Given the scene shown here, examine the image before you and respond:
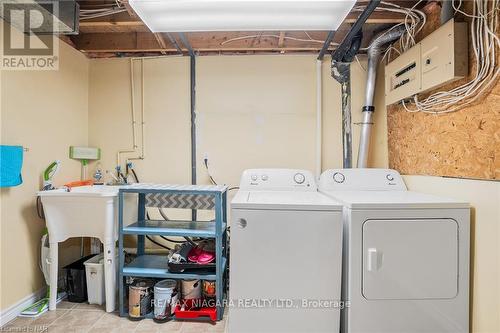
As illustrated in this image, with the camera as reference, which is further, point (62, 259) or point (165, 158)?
point (165, 158)

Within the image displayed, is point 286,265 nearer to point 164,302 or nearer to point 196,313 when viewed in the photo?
point 196,313

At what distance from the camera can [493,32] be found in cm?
146

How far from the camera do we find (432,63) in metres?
1.79

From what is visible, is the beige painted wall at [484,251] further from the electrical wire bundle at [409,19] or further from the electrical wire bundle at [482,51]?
the electrical wire bundle at [409,19]

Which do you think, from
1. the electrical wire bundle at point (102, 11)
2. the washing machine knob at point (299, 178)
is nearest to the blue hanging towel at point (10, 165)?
the electrical wire bundle at point (102, 11)

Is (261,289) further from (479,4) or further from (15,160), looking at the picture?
(479,4)

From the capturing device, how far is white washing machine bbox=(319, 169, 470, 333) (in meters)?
1.51

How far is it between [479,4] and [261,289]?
2004 mm

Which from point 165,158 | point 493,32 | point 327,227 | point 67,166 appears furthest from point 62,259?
point 493,32

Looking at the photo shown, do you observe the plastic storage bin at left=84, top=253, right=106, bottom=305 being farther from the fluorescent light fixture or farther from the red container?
the fluorescent light fixture

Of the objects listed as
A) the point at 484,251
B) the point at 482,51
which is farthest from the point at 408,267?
the point at 482,51

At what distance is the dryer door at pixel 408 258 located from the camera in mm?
1512

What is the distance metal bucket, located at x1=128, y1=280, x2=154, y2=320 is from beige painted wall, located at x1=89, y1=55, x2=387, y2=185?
3.55 feet

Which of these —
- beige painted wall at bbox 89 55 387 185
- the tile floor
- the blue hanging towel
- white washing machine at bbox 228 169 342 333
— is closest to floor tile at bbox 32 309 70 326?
the tile floor
